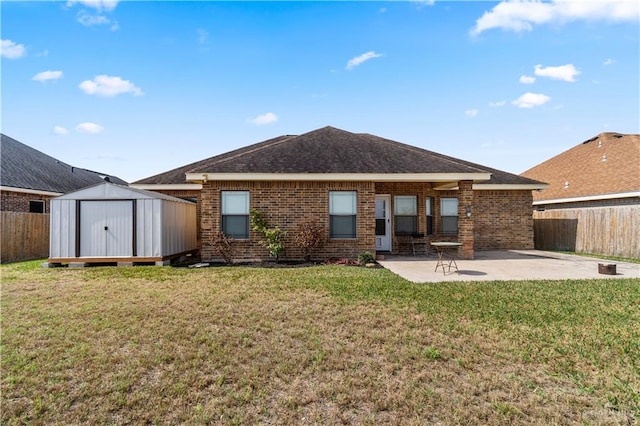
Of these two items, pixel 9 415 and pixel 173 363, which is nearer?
pixel 9 415

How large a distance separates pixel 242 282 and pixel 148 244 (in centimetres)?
442

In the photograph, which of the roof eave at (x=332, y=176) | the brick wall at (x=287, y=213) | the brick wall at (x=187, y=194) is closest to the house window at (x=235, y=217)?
the brick wall at (x=287, y=213)

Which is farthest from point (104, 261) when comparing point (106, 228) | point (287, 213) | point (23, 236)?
point (287, 213)

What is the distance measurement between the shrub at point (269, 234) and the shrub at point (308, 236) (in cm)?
54

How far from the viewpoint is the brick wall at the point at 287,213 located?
11586mm

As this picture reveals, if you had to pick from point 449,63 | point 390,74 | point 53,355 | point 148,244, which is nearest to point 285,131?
point 390,74

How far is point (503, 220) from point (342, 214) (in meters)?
8.21

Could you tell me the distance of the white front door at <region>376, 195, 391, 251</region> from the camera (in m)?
13.8

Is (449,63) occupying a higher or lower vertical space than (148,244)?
higher

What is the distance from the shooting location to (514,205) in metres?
15.1

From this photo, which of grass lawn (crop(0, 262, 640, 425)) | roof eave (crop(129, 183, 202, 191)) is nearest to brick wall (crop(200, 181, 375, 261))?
roof eave (crop(129, 183, 202, 191))

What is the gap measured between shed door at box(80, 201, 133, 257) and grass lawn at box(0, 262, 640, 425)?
135 inches

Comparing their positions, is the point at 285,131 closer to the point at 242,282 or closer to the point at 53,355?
the point at 242,282

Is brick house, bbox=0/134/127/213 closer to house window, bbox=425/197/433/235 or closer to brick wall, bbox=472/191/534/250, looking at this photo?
house window, bbox=425/197/433/235
